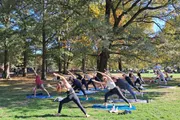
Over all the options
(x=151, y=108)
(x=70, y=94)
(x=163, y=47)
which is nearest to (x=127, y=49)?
(x=163, y=47)

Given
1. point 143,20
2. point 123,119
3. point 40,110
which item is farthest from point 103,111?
point 143,20

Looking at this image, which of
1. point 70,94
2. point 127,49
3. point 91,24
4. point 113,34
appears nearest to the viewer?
point 70,94

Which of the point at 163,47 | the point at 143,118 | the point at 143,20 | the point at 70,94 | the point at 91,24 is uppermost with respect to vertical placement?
the point at 143,20

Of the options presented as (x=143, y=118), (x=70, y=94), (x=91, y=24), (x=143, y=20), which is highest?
(x=143, y=20)

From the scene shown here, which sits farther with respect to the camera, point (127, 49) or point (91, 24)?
point (127, 49)

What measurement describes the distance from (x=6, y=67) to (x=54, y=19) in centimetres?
1264

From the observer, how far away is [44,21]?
21609 mm

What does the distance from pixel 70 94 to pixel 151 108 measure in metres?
3.70

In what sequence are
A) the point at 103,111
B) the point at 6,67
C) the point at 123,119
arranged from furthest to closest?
the point at 6,67 → the point at 103,111 → the point at 123,119

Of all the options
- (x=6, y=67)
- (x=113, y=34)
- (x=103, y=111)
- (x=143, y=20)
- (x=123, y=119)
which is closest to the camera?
(x=123, y=119)

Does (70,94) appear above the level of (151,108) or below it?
above

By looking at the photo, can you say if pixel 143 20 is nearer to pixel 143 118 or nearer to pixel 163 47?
pixel 163 47

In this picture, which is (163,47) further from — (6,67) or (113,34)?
(6,67)

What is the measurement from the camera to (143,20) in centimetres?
2667
